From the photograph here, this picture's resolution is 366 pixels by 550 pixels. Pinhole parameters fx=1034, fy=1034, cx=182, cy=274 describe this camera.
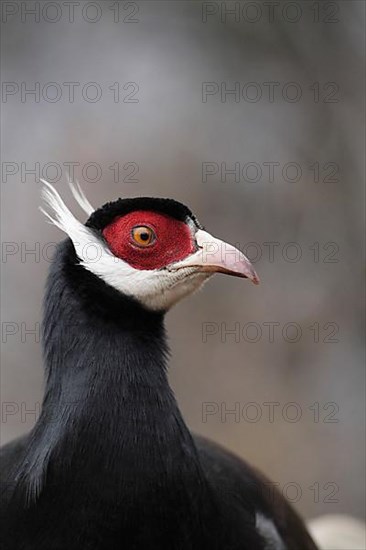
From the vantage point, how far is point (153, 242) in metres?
1.60

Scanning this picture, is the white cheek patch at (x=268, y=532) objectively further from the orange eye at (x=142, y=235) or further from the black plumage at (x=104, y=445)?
the orange eye at (x=142, y=235)

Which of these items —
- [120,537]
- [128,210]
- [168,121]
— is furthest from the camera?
[168,121]

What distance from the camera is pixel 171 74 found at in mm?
4297

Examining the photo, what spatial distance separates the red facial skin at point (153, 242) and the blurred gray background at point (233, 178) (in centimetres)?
210

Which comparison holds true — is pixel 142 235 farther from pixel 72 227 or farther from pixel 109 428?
pixel 109 428

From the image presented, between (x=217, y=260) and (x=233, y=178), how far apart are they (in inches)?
105

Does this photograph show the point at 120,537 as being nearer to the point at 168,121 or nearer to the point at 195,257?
the point at 195,257

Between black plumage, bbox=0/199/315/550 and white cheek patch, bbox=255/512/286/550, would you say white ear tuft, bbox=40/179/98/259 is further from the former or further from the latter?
white cheek patch, bbox=255/512/286/550

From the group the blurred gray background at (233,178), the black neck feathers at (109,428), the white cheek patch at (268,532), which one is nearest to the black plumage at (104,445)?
the black neck feathers at (109,428)

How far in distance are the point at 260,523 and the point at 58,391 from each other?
0.50 meters

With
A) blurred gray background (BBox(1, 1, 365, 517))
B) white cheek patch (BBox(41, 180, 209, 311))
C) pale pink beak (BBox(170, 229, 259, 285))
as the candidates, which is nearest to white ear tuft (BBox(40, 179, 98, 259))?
white cheek patch (BBox(41, 180, 209, 311))

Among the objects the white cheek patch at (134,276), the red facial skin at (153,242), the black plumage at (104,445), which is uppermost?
the red facial skin at (153,242)

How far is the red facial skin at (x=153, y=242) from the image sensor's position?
5.24 ft

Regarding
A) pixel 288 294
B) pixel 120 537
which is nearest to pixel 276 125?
pixel 288 294
